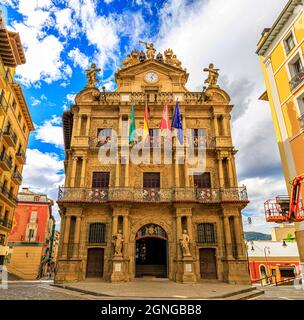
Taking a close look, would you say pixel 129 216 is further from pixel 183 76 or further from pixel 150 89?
pixel 183 76

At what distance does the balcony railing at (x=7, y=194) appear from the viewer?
22062 mm

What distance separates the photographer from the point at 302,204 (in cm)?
1141

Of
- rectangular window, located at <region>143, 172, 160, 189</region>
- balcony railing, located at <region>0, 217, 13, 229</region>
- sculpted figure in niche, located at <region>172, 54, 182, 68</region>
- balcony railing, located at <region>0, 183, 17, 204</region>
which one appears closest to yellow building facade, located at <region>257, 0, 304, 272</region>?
rectangular window, located at <region>143, 172, 160, 189</region>

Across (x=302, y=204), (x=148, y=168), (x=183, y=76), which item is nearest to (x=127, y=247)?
(x=148, y=168)

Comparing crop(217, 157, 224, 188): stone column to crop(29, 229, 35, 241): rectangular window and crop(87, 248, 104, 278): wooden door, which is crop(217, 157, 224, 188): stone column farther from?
crop(29, 229, 35, 241): rectangular window

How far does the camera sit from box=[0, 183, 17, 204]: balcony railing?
22062 millimetres

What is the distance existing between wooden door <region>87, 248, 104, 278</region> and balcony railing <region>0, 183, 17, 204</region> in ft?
34.2

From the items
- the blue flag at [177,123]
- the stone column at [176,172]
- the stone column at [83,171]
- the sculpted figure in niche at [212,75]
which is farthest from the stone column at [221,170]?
the stone column at [83,171]

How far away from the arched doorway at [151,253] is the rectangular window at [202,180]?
4.41m

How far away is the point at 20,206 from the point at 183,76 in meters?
30.1

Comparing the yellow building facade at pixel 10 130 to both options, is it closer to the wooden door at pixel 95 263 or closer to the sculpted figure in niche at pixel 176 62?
the wooden door at pixel 95 263

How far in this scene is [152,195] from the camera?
60.4 ft

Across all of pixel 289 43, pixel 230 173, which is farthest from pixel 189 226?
pixel 289 43

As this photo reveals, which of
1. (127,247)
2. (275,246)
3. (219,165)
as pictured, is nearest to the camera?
(127,247)
